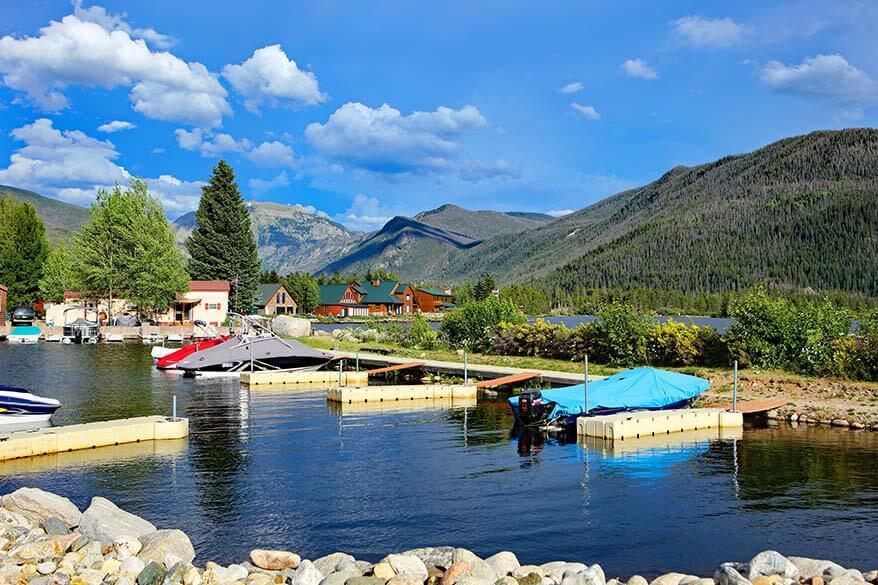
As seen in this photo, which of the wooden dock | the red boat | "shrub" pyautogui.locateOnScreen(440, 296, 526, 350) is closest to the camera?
the wooden dock

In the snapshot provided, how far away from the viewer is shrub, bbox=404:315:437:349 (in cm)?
5066

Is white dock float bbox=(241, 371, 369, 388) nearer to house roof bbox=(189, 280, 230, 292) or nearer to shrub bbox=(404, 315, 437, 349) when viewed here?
shrub bbox=(404, 315, 437, 349)

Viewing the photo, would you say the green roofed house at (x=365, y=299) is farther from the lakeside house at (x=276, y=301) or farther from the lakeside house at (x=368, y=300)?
the lakeside house at (x=276, y=301)

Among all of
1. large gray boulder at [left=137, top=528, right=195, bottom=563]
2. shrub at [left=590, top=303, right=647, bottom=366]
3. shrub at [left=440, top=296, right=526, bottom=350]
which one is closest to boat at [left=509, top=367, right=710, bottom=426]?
shrub at [left=590, top=303, right=647, bottom=366]

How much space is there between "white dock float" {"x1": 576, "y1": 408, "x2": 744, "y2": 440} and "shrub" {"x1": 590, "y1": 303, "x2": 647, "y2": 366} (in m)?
11.0

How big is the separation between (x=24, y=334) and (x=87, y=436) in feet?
174

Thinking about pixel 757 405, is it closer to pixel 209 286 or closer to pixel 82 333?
pixel 82 333

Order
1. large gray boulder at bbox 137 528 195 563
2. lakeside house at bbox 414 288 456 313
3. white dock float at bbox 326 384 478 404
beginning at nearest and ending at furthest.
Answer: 1. large gray boulder at bbox 137 528 195 563
2. white dock float at bbox 326 384 478 404
3. lakeside house at bbox 414 288 456 313

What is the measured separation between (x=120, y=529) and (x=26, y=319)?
244 ft

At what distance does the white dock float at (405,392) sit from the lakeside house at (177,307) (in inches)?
1901

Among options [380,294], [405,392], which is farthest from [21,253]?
[405,392]

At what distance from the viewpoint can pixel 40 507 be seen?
1224cm

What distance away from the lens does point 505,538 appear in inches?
521

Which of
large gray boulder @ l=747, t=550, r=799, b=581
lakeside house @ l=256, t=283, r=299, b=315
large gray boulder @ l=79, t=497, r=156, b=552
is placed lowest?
large gray boulder @ l=747, t=550, r=799, b=581
